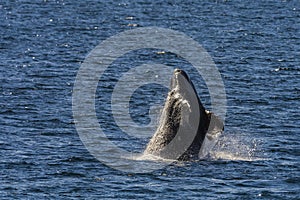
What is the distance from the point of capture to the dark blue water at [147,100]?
1681 inches

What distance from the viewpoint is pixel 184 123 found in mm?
46219

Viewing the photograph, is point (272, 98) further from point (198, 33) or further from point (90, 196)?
point (198, 33)

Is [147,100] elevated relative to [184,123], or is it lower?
lower

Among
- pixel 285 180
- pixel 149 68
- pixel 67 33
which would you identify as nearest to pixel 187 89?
pixel 285 180

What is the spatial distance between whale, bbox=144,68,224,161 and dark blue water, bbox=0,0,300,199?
1.19 metres

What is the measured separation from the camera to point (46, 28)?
344 feet

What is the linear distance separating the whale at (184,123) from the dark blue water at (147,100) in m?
1.19

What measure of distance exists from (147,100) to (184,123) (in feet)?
61.7

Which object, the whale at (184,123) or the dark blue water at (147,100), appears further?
the whale at (184,123)

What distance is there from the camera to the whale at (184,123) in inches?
1810

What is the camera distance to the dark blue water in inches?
1681

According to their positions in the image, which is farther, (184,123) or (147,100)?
(147,100)

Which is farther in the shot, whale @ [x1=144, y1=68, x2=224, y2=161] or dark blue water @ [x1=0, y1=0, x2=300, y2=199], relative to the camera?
whale @ [x1=144, y1=68, x2=224, y2=161]

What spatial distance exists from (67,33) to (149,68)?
24.2 meters
